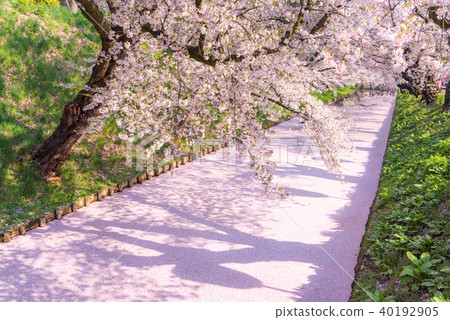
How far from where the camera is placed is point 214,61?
6812mm

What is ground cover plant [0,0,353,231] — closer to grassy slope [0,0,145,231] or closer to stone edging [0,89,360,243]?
grassy slope [0,0,145,231]

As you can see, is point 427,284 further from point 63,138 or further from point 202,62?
point 63,138

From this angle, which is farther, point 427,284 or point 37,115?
point 37,115

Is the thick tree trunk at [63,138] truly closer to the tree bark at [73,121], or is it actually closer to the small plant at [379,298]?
the tree bark at [73,121]

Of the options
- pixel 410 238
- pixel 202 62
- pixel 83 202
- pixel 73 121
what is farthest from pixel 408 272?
pixel 73 121

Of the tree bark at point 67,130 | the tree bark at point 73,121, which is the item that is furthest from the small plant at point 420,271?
the tree bark at point 67,130

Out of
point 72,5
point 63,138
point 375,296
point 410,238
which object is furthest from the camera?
point 72,5

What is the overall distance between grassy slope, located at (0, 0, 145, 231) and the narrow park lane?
107 cm

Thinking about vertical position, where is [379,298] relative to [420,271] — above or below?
below

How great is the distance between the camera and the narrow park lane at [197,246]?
5.27 meters

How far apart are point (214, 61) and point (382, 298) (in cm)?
518

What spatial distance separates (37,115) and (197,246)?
686cm

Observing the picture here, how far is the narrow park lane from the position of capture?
5.27 meters

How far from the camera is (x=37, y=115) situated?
9.91 m
